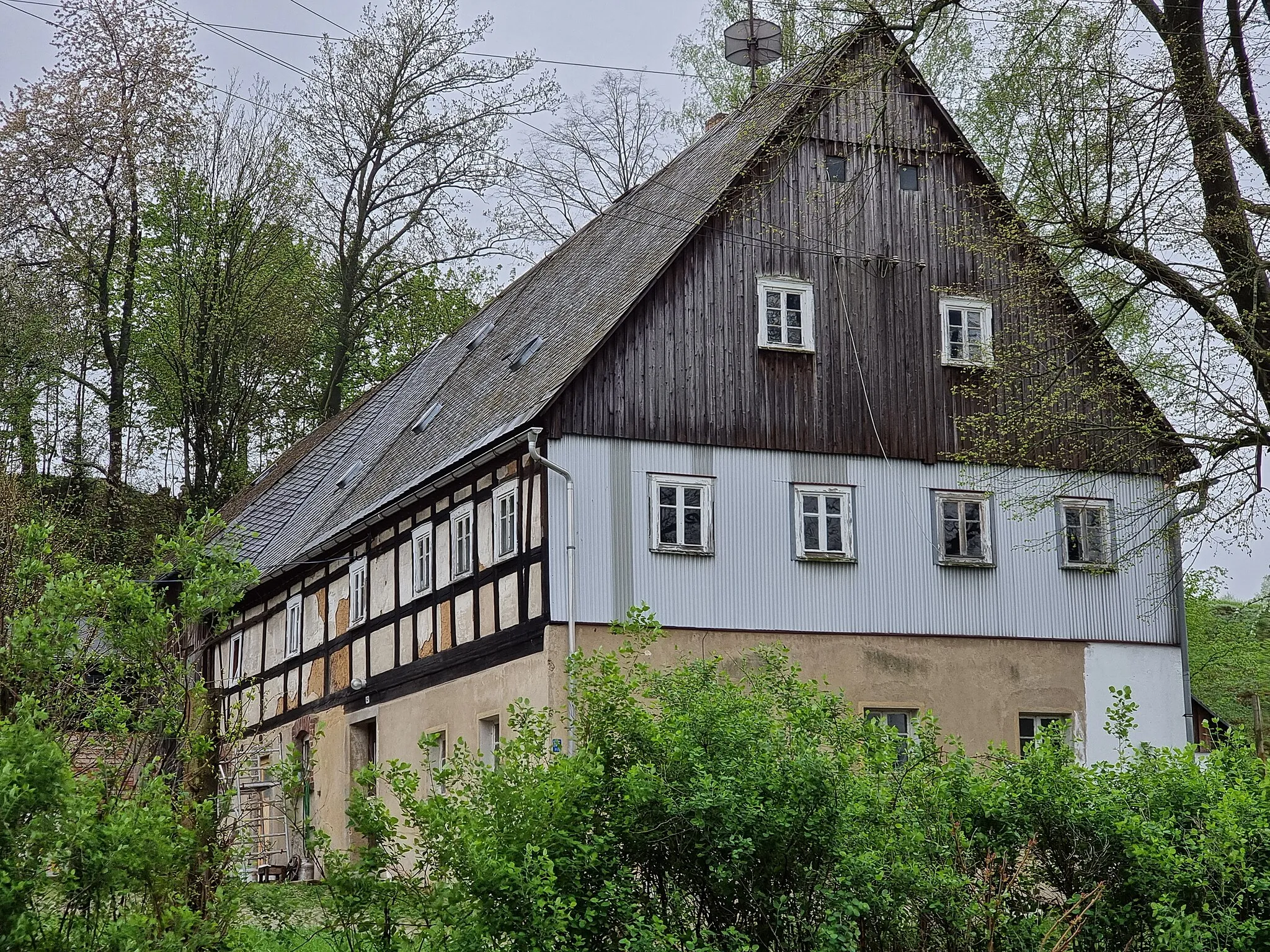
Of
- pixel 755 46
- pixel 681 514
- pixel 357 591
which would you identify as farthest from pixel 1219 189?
pixel 357 591

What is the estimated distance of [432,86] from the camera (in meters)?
35.0

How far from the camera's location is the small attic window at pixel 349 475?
26.4 metres

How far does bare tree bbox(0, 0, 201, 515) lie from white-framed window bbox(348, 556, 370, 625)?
9.16 metres

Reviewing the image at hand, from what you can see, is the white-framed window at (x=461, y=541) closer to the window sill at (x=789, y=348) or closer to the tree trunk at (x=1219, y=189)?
the window sill at (x=789, y=348)

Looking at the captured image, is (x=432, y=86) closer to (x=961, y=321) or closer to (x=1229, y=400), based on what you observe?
(x=961, y=321)

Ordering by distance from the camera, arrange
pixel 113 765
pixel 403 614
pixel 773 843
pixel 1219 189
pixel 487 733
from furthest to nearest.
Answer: pixel 403 614
pixel 487 733
pixel 1219 189
pixel 773 843
pixel 113 765

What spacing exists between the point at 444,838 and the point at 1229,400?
9214 mm

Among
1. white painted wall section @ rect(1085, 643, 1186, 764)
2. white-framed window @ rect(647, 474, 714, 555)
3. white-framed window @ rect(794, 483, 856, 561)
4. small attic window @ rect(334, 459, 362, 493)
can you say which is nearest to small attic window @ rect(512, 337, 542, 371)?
white-framed window @ rect(647, 474, 714, 555)

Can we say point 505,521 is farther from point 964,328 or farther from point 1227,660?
point 1227,660

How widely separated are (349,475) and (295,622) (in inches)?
101

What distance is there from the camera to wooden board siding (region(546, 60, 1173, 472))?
18734 mm

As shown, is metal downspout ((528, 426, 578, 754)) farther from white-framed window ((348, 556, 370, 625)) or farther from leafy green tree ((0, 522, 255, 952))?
leafy green tree ((0, 522, 255, 952))

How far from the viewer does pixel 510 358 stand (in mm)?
22578

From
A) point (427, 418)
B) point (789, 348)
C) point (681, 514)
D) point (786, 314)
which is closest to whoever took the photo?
point (681, 514)
